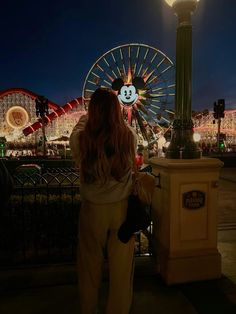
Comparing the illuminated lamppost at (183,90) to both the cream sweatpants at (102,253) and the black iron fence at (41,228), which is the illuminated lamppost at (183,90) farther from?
the cream sweatpants at (102,253)

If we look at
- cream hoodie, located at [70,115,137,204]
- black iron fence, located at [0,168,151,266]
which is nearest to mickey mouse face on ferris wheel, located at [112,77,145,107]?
black iron fence, located at [0,168,151,266]

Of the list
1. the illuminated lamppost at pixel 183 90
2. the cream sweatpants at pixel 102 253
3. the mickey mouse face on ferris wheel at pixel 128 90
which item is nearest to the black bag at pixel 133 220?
the cream sweatpants at pixel 102 253

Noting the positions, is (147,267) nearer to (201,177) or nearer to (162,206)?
(162,206)

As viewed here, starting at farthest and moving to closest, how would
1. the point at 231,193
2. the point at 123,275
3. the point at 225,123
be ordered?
the point at 225,123 < the point at 231,193 < the point at 123,275

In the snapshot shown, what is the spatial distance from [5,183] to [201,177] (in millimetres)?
2133

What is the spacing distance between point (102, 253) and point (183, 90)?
7.35ft

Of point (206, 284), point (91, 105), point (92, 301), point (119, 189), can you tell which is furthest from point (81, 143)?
point (206, 284)

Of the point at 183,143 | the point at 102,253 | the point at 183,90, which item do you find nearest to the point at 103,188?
the point at 102,253

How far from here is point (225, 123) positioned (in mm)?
62281

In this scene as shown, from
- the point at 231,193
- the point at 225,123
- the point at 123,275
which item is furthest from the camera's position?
the point at 225,123

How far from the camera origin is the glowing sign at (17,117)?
47406 millimetres

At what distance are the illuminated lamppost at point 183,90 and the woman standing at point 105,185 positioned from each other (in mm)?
1554

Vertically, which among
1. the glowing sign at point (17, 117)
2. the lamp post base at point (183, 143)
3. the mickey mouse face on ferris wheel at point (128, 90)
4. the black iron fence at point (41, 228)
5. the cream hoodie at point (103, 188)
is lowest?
the black iron fence at point (41, 228)

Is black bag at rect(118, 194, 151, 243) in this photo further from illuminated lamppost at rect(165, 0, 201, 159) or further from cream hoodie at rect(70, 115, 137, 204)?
illuminated lamppost at rect(165, 0, 201, 159)
